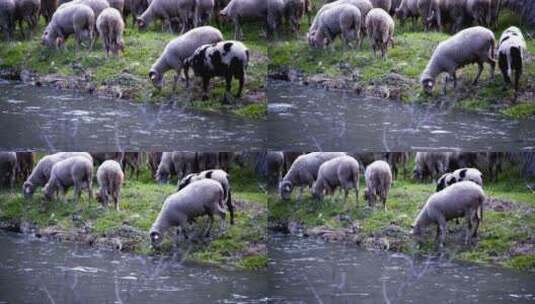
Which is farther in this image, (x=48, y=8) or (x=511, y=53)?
(x=48, y=8)

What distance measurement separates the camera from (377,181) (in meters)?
5.54

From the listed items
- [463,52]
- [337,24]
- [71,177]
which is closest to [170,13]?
[337,24]

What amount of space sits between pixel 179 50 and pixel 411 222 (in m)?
1.76

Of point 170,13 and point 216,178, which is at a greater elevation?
point 170,13

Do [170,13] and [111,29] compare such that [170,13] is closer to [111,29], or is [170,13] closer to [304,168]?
[111,29]

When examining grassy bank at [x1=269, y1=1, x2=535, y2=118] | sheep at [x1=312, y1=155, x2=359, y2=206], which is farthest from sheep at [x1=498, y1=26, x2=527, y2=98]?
sheep at [x1=312, y1=155, x2=359, y2=206]

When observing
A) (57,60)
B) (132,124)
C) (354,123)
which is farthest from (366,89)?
(57,60)

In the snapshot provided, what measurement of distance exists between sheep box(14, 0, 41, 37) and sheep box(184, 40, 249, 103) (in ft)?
3.39

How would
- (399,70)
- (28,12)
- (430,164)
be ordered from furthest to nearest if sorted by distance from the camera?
(28,12) < (399,70) < (430,164)

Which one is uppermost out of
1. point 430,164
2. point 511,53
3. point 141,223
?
point 511,53

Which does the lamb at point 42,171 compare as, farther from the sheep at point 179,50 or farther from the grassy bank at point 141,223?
the sheep at point 179,50

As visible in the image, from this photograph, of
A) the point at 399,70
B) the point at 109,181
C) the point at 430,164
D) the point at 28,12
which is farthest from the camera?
the point at 28,12

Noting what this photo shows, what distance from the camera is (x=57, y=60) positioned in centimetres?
576

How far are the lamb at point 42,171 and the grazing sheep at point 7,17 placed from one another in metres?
0.84
